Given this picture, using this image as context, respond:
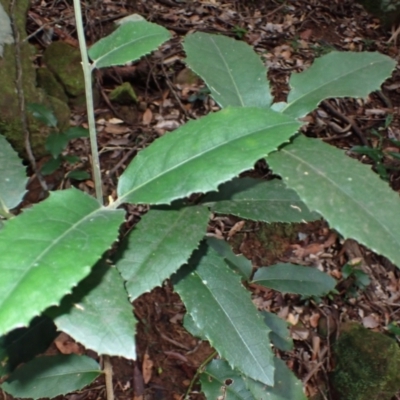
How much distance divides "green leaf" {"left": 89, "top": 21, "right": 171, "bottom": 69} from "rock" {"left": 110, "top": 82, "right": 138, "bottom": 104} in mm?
1958

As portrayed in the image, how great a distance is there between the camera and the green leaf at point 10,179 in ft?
2.63

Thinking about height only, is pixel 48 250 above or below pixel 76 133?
above

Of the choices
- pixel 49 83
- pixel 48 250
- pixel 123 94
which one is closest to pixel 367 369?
pixel 48 250

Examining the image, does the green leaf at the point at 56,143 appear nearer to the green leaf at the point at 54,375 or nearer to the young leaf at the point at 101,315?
the green leaf at the point at 54,375

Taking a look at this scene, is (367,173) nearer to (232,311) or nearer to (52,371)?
(232,311)

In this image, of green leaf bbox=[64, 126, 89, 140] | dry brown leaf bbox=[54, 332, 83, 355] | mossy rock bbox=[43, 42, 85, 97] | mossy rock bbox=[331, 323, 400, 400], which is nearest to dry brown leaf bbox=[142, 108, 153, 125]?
mossy rock bbox=[43, 42, 85, 97]

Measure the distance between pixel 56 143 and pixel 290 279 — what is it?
4.31ft

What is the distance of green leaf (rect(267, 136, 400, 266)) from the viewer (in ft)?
1.87

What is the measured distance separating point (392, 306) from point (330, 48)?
222 cm

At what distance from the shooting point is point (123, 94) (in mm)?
2771

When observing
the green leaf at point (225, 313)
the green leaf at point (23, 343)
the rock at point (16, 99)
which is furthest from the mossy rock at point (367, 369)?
the rock at point (16, 99)

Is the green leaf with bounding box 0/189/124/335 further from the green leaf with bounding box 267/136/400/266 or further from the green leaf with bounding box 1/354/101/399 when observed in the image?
the green leaf with bounding box 1/354/101/399

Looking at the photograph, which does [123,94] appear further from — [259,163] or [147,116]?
[259,163]

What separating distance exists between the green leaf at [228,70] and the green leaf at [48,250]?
0.34 m
